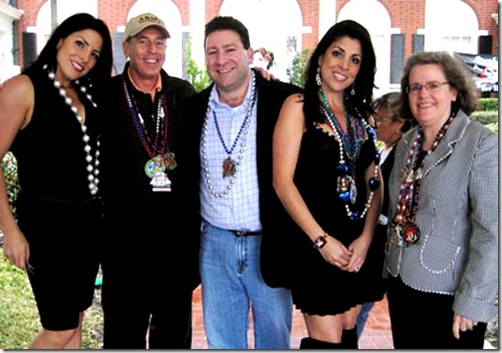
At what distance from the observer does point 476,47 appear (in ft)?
13.4

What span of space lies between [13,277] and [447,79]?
330 cm

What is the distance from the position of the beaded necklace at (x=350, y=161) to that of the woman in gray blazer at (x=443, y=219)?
12 cm

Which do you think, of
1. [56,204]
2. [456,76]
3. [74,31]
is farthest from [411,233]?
[74,31]

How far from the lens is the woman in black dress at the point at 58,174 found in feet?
7.06

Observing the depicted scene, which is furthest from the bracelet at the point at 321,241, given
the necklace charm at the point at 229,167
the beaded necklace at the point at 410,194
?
the necklace charm at the point at 229,167

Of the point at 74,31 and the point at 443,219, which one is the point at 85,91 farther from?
the point at 443,219

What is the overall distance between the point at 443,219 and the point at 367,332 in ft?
6.29

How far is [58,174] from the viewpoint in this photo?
2193 millimetres

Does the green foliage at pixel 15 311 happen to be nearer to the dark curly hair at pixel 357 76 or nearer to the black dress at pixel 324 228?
the black dress at pixel 324 228

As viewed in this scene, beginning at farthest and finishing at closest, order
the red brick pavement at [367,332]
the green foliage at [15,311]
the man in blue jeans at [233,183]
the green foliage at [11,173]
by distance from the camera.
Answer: the green foliage at [11,173] < the red brick pavement at [367,332] < the green foliage at [15,311] < the man in blue jeans at [233,183]

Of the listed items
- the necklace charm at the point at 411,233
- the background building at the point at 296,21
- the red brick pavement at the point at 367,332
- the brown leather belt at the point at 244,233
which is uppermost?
the background building at the point at 296,21

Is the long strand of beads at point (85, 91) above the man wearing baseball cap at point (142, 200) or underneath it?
above

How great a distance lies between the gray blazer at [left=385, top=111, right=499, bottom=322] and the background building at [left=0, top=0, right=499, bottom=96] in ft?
5.89

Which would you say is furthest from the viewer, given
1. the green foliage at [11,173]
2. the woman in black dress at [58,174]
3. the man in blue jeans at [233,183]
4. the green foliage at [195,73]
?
the green foliage at [195,73]
